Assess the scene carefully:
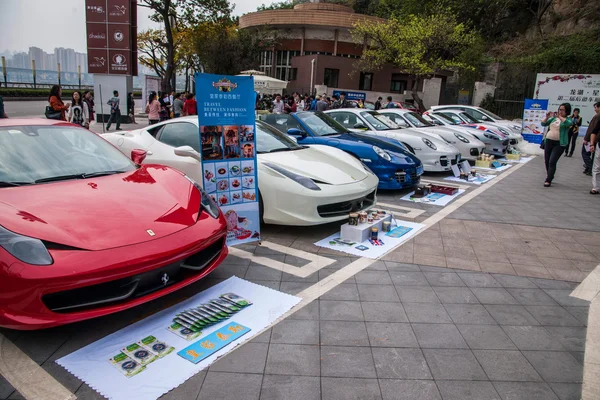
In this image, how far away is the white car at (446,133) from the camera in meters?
10.4

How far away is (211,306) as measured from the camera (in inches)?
126

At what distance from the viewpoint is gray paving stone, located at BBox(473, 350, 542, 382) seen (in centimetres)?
255

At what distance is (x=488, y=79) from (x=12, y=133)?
93.5ft

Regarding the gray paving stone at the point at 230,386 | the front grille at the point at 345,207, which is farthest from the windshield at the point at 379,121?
the gray paving stone at the point at 230,386

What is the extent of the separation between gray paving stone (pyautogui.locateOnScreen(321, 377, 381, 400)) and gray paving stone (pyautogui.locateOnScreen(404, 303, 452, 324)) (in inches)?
35.8

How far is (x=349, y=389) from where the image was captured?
7.79 ft

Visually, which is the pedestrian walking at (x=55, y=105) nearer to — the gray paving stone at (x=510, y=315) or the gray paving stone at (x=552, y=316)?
the gray paving stone at (x=510, y=315)

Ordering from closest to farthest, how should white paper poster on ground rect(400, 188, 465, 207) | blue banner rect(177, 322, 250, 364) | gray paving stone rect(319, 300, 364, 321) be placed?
1. blue banner rect(177, 322, 250, 364)
2. gray paving stone rect(319, 300, 364, 321)
3. white paper poster on ground rect(400, 188, 465, 207)

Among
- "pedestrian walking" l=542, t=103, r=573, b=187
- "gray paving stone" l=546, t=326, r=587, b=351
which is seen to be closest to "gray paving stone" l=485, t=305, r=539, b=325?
"gray paving stone" l=546, t=326, r=587, b=351

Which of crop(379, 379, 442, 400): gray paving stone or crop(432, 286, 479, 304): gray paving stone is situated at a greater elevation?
crop(432, 286, 479, 304): gray paving stone

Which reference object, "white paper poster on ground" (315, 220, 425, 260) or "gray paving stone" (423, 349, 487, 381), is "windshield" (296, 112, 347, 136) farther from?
"gray paving stone" (423, 349, 487, 381)

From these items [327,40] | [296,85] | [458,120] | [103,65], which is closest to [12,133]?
[458,120]

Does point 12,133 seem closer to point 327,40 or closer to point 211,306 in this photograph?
point 211,306

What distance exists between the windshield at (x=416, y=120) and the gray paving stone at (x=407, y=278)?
23.9 ft
